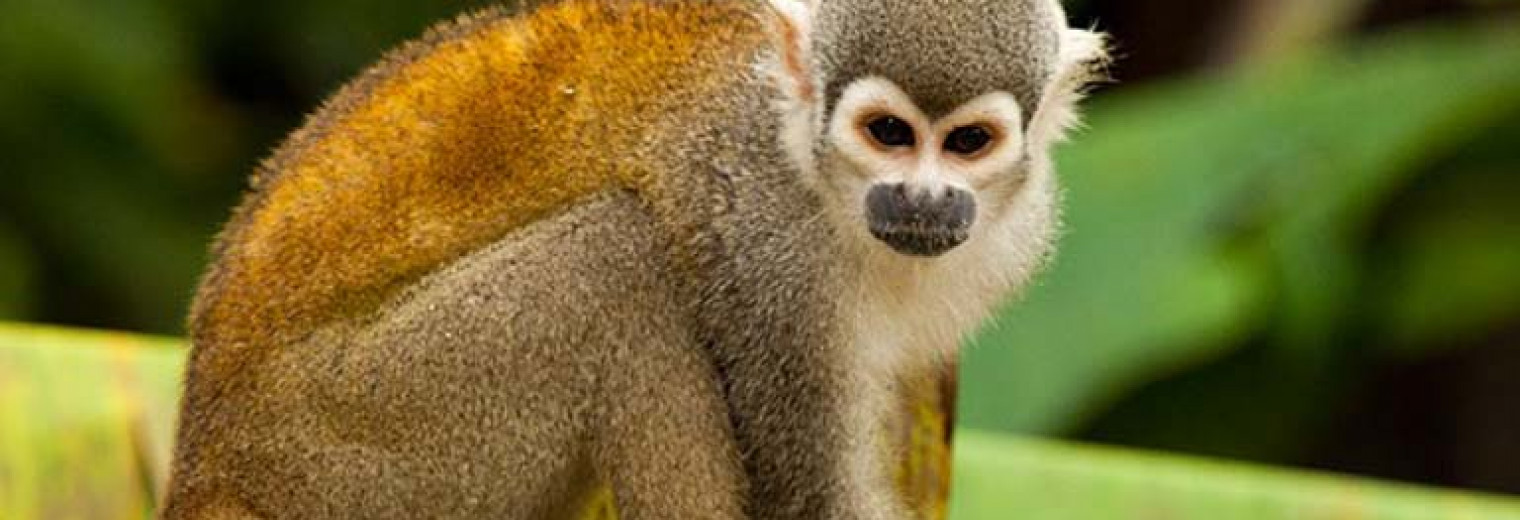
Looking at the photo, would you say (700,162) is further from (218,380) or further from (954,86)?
(218,380)

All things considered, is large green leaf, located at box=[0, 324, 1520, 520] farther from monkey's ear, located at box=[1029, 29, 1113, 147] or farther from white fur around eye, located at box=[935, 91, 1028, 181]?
white fur around eye, located at box=[935, 91, 1028, 181]

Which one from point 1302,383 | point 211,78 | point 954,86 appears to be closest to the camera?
point 954,86

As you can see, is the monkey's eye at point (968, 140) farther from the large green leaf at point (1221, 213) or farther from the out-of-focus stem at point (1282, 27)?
the out-of-focus stem at point (1282, 27)

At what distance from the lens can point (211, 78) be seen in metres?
9.38

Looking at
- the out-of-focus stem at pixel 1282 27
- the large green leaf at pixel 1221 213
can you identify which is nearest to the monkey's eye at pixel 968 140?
the large green leaf at pixel 1221 213

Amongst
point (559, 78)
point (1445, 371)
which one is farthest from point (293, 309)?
point (1445, 371)

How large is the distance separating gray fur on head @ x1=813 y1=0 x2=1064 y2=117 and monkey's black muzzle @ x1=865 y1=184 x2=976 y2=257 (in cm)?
14

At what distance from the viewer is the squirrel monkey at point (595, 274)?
409cm

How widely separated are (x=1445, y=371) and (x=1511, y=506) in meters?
4.10

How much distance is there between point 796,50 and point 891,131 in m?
0.26

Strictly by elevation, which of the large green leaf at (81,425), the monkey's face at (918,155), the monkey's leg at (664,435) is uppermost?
the monkey's face at (918,155)

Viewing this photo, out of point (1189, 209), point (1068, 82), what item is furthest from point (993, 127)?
point (1189, 209)

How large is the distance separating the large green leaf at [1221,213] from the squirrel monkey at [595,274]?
2.82 metres

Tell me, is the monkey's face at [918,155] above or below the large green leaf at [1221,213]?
above
